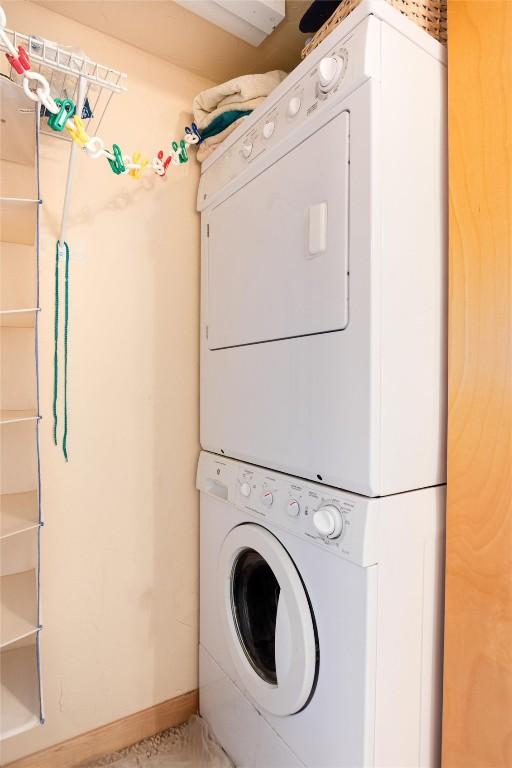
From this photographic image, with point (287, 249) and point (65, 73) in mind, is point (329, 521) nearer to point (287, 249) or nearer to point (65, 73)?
point (287, 249)

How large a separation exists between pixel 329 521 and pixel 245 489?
39 cm

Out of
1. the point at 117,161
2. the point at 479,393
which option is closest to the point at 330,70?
the point at 117,161

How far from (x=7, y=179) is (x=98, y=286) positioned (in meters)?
0.40

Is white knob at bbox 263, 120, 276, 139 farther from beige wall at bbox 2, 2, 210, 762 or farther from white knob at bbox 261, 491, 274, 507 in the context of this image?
white knob at bbox 261, 491, 274, 507

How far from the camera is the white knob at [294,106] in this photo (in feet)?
3.73

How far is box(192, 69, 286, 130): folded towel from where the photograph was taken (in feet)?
4.82

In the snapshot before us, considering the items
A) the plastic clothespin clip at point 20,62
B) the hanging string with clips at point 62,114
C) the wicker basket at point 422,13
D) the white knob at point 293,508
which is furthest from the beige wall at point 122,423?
the wicker basket at point 422,13

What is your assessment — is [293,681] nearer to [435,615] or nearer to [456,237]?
[435,615]

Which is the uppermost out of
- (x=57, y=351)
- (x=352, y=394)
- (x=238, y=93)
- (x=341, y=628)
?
(x=238, y=93)

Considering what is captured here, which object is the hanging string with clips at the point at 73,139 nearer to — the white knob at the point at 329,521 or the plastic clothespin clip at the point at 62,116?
the plastic clothespin clip at the point at 62,116

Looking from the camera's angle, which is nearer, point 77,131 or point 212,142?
point 77,131

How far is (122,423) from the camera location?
5.22 ft

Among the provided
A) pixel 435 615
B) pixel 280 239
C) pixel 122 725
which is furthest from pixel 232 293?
pixel 122 725

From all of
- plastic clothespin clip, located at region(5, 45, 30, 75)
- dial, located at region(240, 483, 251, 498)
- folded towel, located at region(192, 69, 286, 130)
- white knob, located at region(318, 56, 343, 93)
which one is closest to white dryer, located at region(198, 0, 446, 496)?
white knob, located at region(318, 56, 343, 93)
